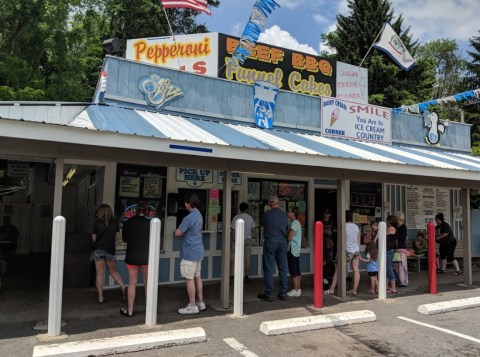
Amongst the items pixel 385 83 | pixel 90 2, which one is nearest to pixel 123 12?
pixel 90 2

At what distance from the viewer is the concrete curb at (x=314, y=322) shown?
5.42m

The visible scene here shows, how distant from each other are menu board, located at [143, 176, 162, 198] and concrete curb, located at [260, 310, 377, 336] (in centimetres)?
388

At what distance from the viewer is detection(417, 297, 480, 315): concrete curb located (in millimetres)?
6695

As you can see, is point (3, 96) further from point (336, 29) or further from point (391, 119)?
point (336, 29)

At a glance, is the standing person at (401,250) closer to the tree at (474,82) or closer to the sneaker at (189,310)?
the sneaker at (189,310)

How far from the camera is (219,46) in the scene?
35.8 feet

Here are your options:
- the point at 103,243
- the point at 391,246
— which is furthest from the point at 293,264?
the point at 103,243

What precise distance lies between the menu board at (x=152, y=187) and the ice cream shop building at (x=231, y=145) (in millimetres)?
28

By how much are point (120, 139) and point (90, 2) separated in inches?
815

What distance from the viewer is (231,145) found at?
5.99 meters

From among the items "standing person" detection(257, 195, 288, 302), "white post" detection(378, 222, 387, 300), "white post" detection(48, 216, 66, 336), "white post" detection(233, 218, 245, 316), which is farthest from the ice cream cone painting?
"white post" detection(48, 216, 66, 336)

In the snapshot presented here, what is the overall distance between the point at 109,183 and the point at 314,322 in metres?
4.55

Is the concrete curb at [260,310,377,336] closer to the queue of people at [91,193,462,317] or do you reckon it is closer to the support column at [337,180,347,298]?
the queue of people at [91,193,462,317]

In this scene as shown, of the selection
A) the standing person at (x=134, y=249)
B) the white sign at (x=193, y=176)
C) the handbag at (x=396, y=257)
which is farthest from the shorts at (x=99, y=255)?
the handbag at (x=396, y=257)
